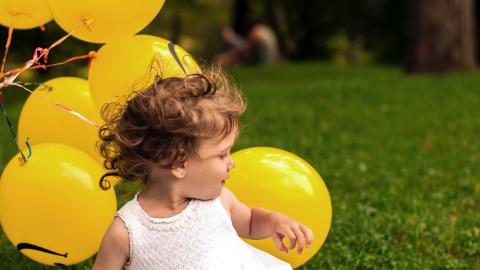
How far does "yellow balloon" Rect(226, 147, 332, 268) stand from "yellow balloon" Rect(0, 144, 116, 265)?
0.55 metres

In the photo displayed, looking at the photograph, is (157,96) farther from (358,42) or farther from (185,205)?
(358,42)

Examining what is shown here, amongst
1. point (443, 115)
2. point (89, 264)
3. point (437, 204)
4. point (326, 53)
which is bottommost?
point (326, 53)

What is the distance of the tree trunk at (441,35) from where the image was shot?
31.9 feet

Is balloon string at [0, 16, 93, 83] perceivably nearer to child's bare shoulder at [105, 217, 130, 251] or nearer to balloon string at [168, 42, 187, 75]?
balloon string at [168, 42, 187, 75]

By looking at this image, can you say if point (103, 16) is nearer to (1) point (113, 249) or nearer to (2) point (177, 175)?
(2) point (177, 175)

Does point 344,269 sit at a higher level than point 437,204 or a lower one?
higher

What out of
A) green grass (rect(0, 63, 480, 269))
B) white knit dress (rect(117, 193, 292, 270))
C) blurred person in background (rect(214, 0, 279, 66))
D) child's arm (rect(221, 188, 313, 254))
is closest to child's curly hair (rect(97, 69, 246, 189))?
white knit dress (rect(117, 193, 292, 270))

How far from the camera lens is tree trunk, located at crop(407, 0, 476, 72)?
31.9ft

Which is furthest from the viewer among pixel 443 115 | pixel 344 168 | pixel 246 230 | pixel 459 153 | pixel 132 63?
pixel 443 115

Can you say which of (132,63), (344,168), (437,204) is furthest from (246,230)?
(344,168)

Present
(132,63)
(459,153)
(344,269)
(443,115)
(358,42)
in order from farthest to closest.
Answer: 1. (358,42)
2. (443,115)
3. (459,153)
4. (344,269)
5. (132,63)

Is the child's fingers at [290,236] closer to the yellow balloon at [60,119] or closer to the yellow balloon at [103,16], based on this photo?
the yellow balloon at [103,16]

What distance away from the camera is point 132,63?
2.78 metres

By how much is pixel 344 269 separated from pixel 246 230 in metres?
0.89
